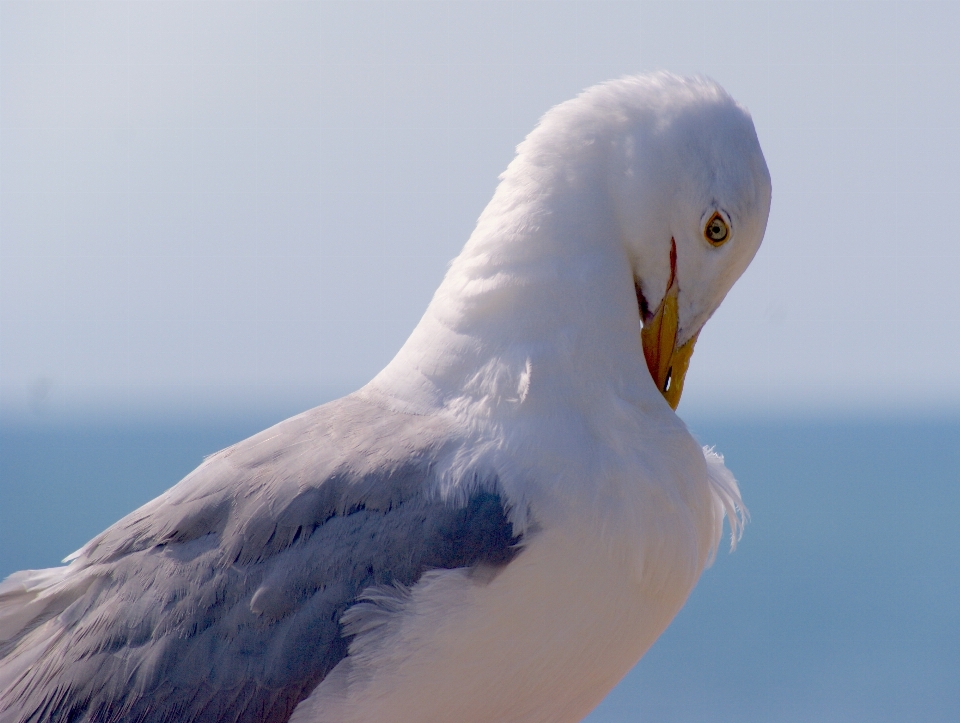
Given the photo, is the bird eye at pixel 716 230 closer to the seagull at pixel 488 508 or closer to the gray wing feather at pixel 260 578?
the seagull at pixel 488 508

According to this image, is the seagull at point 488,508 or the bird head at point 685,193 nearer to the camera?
the seagull at point 488,508

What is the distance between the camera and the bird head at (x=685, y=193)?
176 cm

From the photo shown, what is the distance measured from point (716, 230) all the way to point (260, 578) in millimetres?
984

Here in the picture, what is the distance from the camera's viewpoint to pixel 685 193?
1.76 meters

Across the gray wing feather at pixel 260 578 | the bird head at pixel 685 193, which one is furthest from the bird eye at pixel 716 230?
the gray wing feather at pixel 260 578

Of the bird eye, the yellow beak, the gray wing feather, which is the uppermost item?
the bird eye

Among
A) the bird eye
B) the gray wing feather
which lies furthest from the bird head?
the gray wing feather

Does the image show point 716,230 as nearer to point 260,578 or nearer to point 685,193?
point 685,193

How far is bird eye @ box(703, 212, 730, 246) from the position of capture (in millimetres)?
1779

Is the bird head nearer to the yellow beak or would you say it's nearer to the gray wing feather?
the yellow beak

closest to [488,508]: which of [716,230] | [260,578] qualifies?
[260,578]

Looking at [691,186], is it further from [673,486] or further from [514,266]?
[673,486]

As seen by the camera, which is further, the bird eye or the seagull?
the bird eye

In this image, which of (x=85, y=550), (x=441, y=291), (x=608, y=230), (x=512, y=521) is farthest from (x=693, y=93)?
(x=85, y=550)
